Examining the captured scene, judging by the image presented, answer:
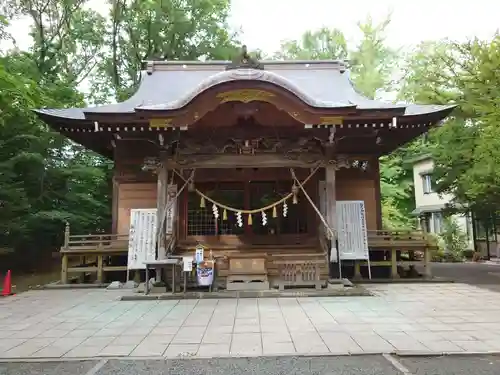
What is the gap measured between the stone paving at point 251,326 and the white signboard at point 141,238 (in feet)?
5.33

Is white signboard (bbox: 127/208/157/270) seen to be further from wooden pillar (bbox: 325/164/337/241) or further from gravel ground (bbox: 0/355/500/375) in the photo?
gravel ground (bbox: 0/355/500/375)

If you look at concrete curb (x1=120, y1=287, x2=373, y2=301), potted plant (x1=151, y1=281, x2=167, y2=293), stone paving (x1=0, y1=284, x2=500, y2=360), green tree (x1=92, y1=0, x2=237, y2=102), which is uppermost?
green tree (x1=92, y1=0, x2=237, y2=102)

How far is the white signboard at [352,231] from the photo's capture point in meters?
9.66

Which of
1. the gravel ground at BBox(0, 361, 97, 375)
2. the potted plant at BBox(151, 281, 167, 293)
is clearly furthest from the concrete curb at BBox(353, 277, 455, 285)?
the gravel ground at BBox(0, 361, 97, 375)

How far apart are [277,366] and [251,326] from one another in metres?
1.64

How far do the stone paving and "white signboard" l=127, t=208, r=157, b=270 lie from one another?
163 centimetres

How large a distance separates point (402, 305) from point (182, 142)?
5.88 m

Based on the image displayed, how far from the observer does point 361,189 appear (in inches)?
441

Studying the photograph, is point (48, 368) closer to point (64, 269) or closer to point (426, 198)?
point (64, 269)

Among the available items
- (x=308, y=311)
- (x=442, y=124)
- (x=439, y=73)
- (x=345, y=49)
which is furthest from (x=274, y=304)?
(x=345, y=49)

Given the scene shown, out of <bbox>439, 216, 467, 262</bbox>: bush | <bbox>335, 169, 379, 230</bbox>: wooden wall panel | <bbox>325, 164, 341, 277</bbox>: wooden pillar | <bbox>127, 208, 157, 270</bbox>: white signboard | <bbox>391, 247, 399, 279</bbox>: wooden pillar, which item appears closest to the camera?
<bbox>325, 164, 341, 277</bbox>: wooden pillar

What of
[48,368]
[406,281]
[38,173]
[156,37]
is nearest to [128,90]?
[156,37]

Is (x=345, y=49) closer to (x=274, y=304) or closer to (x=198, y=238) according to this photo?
(x=198, y=238)

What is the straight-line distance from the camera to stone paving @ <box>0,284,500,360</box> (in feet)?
14.8
